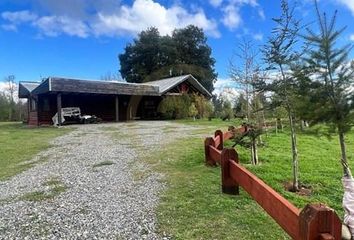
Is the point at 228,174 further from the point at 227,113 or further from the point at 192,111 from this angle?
the point at 192,111

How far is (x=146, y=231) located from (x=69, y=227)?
0.90 meters

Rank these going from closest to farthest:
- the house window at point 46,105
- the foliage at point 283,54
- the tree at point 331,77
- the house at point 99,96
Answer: the tree at point 331,77 < the foliage at point 283,54 < the house at point 99,96 < the house window at point 46,105

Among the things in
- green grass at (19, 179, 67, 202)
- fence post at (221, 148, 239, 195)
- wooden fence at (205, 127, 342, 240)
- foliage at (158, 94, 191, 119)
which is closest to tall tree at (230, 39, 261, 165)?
fence post at (221, 148, 239, 195)

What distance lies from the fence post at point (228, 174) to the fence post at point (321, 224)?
2.54 m

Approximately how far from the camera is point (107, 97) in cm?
2653

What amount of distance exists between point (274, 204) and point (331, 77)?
5.34ft

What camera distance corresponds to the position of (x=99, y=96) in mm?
26078

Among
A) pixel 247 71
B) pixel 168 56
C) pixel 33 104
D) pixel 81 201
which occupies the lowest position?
pixel 81 201

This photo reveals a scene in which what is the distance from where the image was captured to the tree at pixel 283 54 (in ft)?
18.1

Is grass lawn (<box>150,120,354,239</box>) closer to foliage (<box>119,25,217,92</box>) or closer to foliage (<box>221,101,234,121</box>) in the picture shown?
foliage (<box>221,101,234,121</box>)

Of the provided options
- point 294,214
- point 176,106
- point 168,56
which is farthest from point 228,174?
point 168,56

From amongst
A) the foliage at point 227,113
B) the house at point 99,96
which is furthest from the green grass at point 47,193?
the foliage at point 227,113

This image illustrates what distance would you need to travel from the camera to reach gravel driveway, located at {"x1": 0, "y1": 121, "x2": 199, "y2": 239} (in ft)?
12.4

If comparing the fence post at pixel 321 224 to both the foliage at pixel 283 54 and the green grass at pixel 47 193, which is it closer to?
the foliage at pixel 283 54
